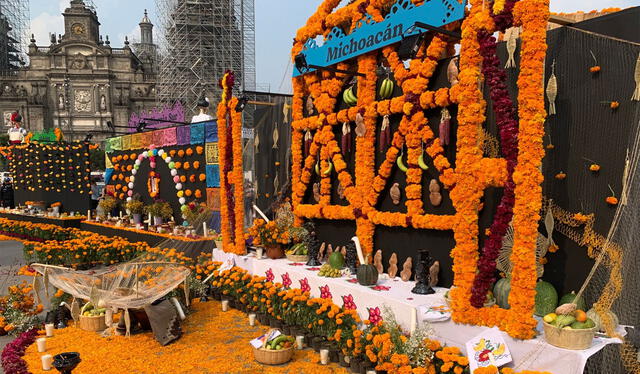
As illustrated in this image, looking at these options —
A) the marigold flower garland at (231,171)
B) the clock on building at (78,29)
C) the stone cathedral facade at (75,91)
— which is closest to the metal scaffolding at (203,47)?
the stone cathedral facade at (75,91)

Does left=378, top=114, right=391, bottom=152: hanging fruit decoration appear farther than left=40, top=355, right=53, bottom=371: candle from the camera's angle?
Yes

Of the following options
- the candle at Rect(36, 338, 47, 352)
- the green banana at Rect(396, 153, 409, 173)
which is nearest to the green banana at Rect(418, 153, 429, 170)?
the green banana at Rect(396, 153, 409, 173)

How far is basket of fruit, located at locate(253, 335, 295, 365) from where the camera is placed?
19.8ft

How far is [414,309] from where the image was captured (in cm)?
554

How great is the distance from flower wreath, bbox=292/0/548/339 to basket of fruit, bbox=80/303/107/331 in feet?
13.7

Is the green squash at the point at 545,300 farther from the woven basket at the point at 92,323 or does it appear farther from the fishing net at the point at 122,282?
the woven basket at the point at 92,323

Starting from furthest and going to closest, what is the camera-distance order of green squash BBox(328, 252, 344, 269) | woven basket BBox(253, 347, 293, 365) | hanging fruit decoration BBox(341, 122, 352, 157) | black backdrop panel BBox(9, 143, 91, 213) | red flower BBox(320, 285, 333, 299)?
black backdrop panel BBox(9, 143, 91, 213)
hanging fruit decoration BBox(341, 122, 352, 157)
green squash BBox(328, 252, 344, 269)
red flower BBox(320, 285, 333, 299)
woven basket BBox(253, 347, 293, 365)

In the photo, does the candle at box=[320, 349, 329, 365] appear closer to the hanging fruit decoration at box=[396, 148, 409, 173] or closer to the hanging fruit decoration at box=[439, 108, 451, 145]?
the hanging fruit decoration at box=[396, 148, 409, 173]

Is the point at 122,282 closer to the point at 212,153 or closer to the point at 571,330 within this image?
the point at 571,330

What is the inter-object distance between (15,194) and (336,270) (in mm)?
20472

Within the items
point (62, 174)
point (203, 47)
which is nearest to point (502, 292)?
point (62, 174)

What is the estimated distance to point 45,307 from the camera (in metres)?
8.88

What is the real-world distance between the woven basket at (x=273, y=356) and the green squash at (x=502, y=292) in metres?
2.79

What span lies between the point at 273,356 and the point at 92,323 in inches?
140
